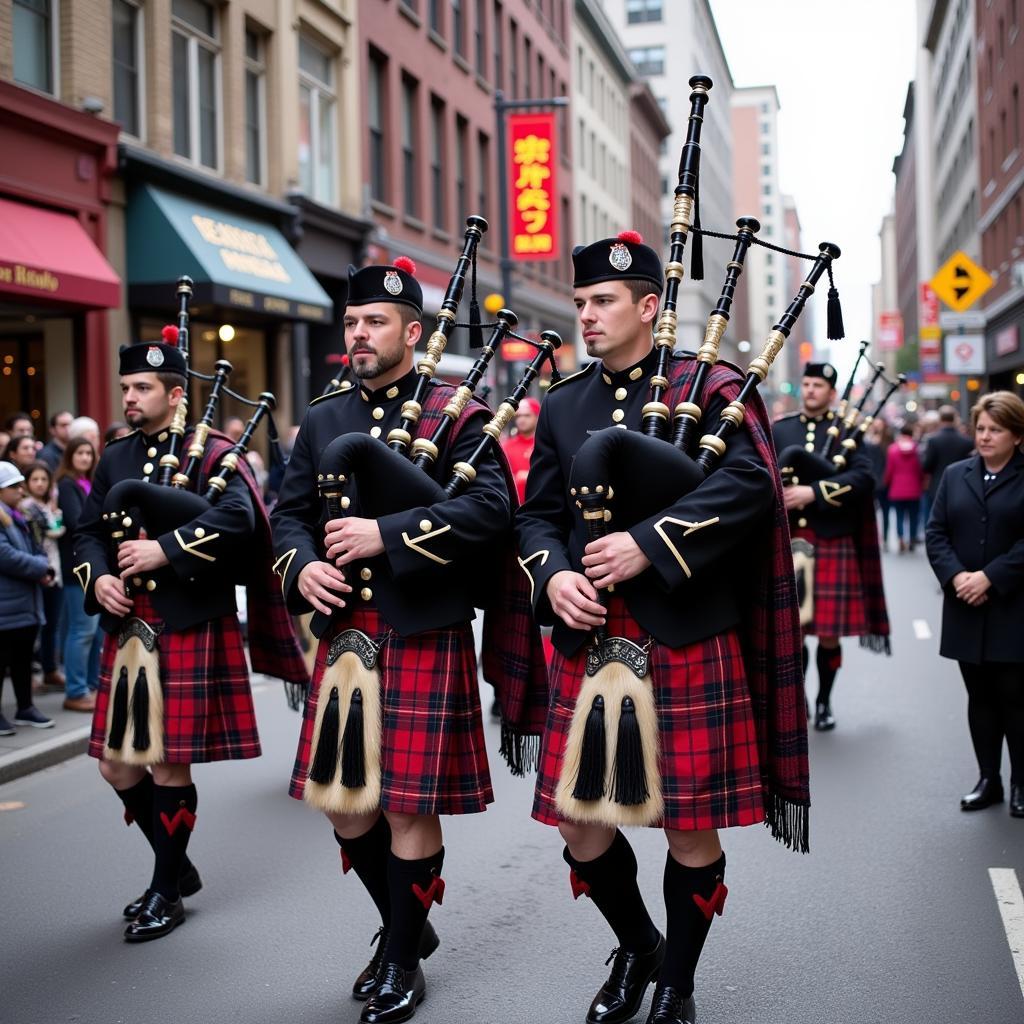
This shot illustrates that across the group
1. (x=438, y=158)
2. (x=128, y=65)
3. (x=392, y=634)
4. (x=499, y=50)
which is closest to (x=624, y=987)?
(x=392, y=634)

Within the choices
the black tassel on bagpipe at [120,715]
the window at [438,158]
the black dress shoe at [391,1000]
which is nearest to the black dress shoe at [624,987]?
the black dress shoe at [391,1000]

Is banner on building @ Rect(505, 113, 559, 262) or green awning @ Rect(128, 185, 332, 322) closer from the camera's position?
green awning @ Rect(128, 185, 332, 322)

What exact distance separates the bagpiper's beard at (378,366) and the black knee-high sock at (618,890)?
4.88 ft

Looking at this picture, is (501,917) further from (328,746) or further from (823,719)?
(823,719)

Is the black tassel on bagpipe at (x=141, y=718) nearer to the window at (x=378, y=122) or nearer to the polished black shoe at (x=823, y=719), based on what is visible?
the polished black shoe at (x=823, y=719)

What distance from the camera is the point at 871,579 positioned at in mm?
8297

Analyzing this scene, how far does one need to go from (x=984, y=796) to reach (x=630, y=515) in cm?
347

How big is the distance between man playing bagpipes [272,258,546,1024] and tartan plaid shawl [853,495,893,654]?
14.7 feet

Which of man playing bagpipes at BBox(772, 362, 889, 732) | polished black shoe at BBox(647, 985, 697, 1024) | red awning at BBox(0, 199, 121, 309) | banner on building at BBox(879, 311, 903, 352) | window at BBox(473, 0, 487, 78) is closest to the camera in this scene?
polished black shoe at BBox(647, 985, 697, 1024)

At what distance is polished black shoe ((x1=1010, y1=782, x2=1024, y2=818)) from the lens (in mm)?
6223

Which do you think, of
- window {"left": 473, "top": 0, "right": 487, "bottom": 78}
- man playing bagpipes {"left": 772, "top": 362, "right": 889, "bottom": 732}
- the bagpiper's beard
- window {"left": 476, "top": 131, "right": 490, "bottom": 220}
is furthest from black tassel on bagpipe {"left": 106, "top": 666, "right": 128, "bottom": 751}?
window {"left": 473, "top": 0, "right": 487, "bottom": 78}

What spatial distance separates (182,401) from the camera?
515cm

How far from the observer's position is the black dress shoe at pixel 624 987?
3.92 meters

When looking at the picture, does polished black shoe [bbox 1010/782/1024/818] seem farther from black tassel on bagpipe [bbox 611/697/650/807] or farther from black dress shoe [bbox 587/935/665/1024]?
black tassel on bagpipe [bbox 611/697/650/807]
